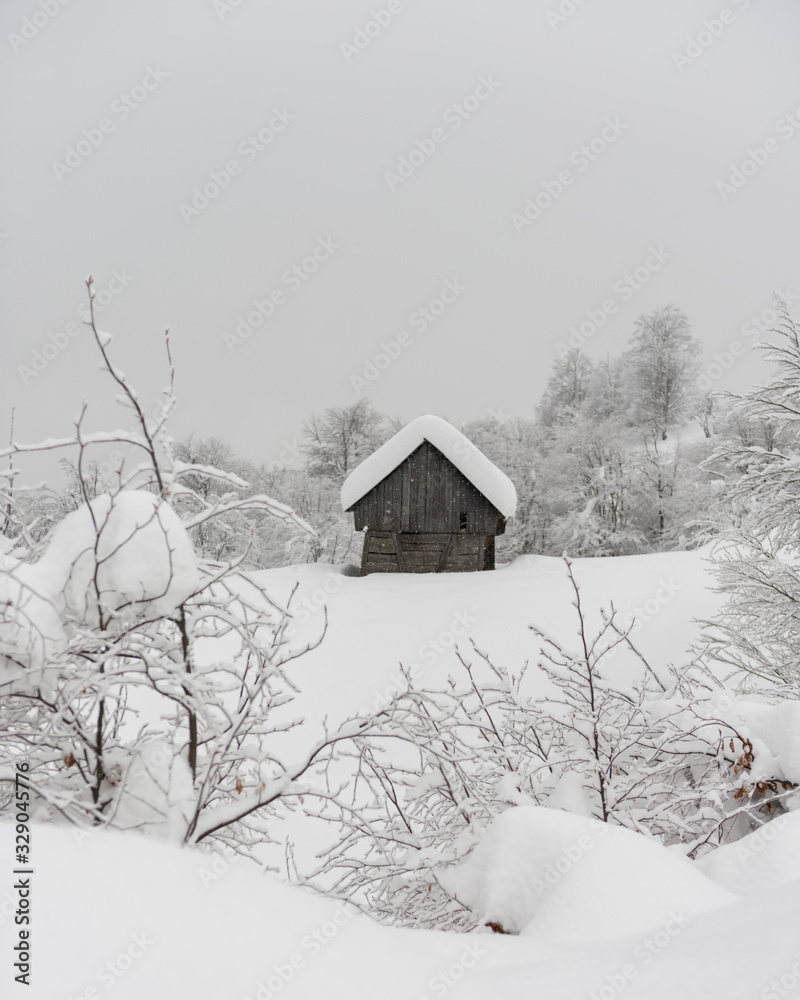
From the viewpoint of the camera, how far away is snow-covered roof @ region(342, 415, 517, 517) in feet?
56.3

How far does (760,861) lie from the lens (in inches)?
84.4

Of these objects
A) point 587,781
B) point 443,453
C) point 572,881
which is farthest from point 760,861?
point 443,453

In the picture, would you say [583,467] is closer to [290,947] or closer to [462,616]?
[462,616]

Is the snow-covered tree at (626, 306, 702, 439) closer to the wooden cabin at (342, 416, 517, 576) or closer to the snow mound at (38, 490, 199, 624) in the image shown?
the wooden cabin at (342, 416, 517, 576)

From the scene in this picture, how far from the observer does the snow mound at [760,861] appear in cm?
206

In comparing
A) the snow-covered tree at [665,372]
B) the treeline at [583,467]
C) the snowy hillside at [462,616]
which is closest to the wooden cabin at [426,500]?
the snowy hillside at [462,616]

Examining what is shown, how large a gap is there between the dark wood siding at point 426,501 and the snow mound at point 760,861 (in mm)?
15024

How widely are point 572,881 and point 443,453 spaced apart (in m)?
15.7

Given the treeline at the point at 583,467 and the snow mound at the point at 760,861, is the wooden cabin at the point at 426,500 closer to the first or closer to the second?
the treeline at the point at 583,467

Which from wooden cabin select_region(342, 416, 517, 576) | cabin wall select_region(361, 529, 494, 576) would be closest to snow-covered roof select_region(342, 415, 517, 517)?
wooden cabin select_region(342, 416, 517, 576)

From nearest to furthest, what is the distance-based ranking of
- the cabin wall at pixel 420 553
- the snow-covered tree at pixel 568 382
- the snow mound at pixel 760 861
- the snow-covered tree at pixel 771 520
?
Answer: the snow mound at pixel 760 861 < the snow-covered tree at pixel 771 520 < the cabin wall at pixel 420 553 < the snow-covered tree at pixel 568 382

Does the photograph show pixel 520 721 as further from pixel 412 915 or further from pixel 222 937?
pixel 222 937

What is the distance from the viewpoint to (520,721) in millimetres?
3646

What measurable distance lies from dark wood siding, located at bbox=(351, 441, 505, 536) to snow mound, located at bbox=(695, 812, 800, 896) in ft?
49.3
